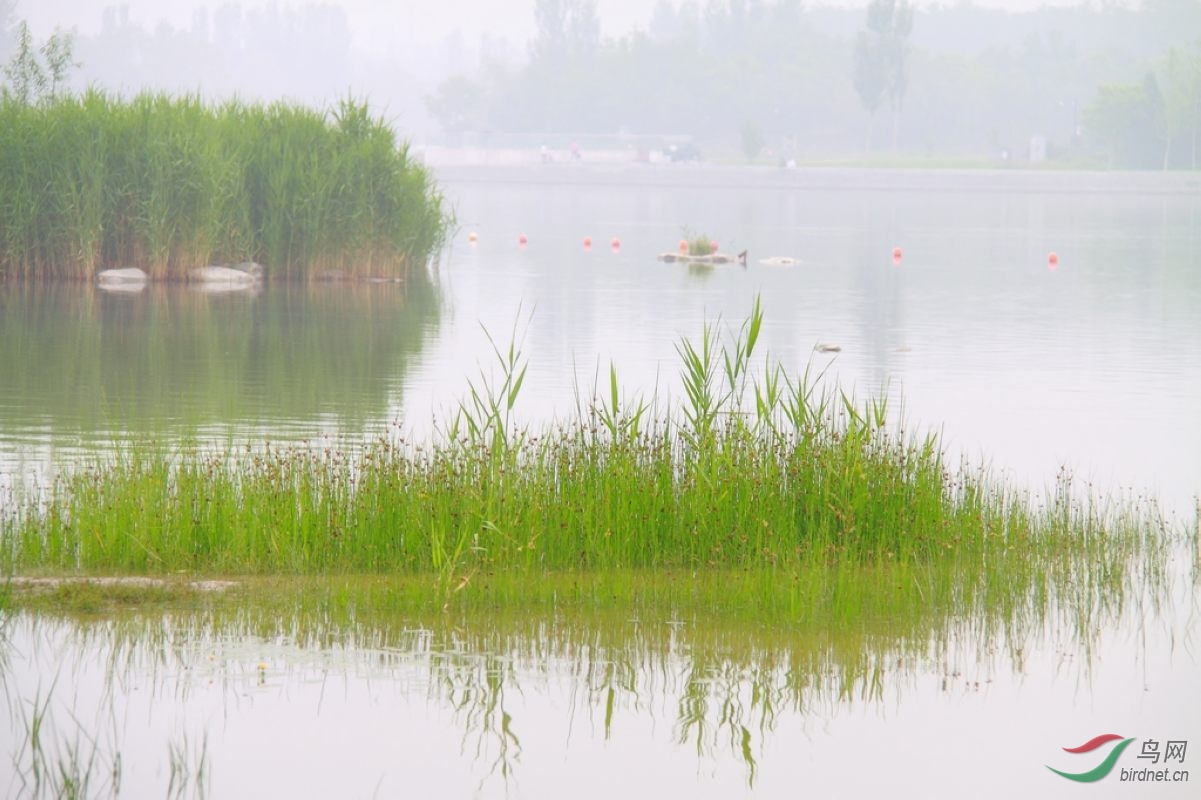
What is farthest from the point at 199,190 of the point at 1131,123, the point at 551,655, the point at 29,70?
the point at 1131,123

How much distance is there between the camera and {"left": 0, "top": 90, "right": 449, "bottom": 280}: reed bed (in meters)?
24.1

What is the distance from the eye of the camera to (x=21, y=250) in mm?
24391

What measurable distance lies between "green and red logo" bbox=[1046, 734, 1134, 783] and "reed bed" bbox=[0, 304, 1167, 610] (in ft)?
5.23

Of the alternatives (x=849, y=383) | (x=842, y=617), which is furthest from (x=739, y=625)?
(x=849, y=383)

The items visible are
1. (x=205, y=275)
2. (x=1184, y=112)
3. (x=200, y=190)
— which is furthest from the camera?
(x=1184, y=112)

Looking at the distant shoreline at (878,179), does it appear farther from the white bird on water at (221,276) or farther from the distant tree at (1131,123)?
the white bird on water at (221,276)

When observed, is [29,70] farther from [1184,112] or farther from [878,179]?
[1184,112]

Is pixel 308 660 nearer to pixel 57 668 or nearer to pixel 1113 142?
→ pixel 57 668

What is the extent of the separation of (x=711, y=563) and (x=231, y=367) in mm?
9898

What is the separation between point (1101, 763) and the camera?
6.34 m

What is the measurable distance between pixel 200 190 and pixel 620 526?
17.4 meters

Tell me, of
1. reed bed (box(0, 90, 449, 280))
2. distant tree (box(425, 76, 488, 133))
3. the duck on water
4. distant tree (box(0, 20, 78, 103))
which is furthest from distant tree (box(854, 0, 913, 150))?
the duck on water

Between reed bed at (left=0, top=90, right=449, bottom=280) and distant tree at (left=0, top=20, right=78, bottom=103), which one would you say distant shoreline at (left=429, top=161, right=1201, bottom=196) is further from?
reed bed at (left=0, top=90, right=449, bottom=280)

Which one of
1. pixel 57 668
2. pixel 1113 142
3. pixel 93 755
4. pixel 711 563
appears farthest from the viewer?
pixel 1113 142
